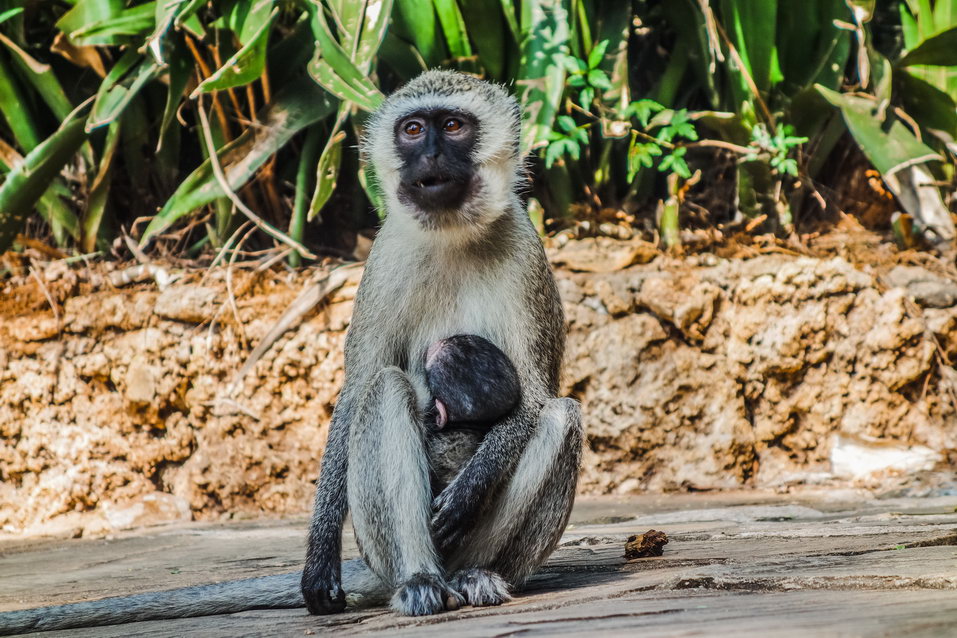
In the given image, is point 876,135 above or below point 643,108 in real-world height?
below

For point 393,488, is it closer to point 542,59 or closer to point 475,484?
point 475,484

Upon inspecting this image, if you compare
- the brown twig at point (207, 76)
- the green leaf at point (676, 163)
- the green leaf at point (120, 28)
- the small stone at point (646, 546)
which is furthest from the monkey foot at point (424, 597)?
the green leaf at point (120, 28)

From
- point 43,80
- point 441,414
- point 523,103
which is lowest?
point 441,414

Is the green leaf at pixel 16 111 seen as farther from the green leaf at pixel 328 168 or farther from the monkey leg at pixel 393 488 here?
the monkey leg at pixel 393 488

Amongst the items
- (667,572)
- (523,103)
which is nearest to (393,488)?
(667,572)

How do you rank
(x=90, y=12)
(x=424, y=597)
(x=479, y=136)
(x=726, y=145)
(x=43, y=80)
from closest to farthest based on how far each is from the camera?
(x=424, y=597)
(x=479, y=136)
(x=726, y=145)
(x=90, y=12)
(x=43, y=80)

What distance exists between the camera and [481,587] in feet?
11.5

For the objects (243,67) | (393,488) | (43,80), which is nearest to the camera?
(393,488)

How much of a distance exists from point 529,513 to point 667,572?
558mm

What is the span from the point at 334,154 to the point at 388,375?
3.40m

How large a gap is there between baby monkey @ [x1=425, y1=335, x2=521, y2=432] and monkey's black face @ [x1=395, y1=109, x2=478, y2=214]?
0.60 metres

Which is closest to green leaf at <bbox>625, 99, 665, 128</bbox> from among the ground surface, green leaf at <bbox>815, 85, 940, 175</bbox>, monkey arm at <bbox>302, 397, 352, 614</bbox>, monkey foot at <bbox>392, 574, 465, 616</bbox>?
green leaf at <bbox>815, 85, 940, 175</bbox>

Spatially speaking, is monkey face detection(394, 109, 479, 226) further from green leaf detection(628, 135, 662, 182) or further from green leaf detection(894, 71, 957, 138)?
green leaf detection(894, 71, 957, 138)

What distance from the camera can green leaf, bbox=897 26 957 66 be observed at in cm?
706
